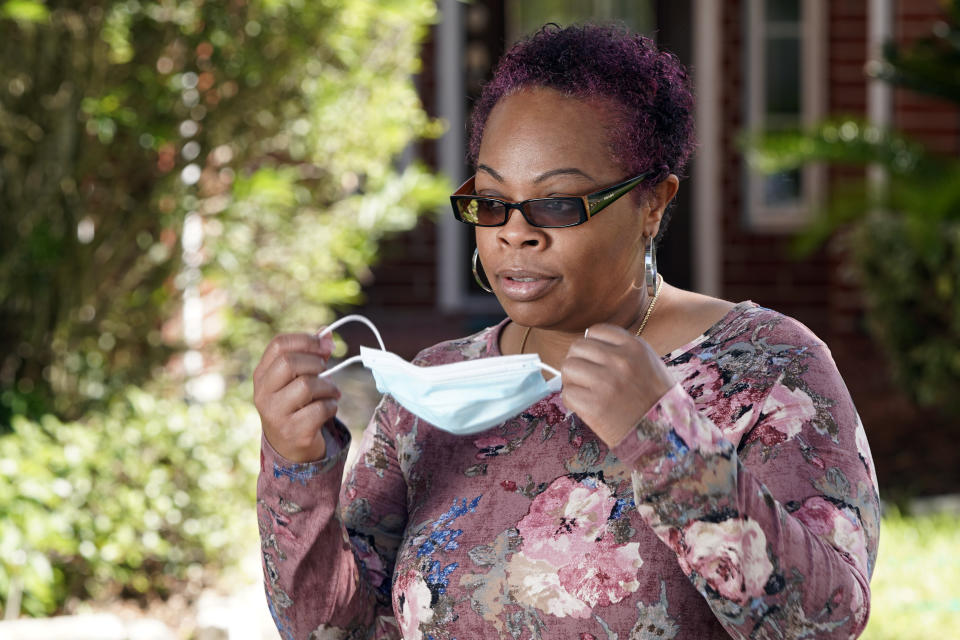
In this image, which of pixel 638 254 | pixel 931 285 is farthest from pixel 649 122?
pixel 931 285

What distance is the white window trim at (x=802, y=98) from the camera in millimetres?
10539

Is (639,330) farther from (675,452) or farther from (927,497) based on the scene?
(927,497)

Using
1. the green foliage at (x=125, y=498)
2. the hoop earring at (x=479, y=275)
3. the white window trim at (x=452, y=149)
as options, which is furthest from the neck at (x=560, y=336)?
the white window trim at (x=452, y=149)

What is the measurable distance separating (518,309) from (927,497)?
518cm

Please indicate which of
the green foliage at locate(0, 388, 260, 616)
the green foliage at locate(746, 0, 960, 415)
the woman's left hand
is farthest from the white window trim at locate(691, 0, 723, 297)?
the woman's left hand

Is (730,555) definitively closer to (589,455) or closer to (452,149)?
(589,455)

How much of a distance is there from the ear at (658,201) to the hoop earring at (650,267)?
0.02 m

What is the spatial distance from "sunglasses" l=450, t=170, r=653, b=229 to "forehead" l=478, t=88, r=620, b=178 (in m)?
0.03

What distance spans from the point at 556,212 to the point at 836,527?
0.60m

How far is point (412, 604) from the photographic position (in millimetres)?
1883

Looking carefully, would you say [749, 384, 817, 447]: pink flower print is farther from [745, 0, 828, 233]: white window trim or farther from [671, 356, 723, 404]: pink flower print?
[745, 0, 828, 233]: white window trim

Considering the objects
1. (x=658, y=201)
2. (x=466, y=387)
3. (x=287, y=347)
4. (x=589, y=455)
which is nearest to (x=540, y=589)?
(x=589, y=455)

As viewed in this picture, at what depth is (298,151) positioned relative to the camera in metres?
5.55

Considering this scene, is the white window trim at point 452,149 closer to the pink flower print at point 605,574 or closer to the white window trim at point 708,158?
the white window trim at point 708,158
